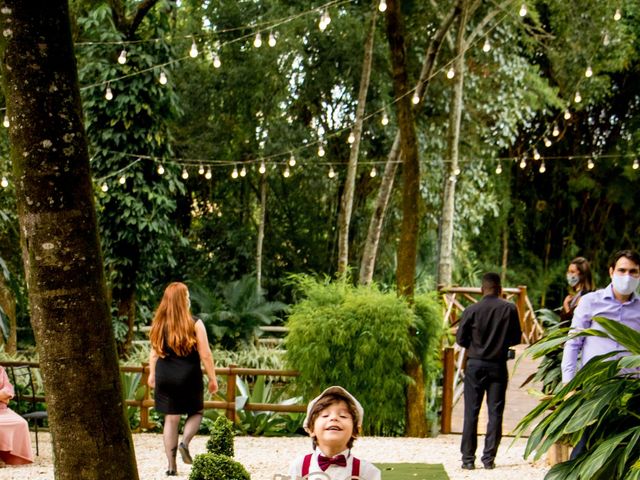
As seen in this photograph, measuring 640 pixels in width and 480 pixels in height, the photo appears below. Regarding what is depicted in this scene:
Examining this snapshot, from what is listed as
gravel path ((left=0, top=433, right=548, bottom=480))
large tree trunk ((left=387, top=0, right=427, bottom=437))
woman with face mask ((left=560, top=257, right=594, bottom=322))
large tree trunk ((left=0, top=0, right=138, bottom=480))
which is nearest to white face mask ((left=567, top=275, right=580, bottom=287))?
woman with face mask ((left=560, top=257, right=594, bottom=322))

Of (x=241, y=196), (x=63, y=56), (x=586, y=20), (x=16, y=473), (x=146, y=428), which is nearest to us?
(x=63, y=56)

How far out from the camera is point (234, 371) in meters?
10.3

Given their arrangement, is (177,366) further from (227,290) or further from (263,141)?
(263,141)

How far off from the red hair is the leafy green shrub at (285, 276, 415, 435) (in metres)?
3.27

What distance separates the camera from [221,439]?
487 cm

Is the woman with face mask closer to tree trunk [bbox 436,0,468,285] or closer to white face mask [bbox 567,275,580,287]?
white face mask [bbox 567,275,580,287]

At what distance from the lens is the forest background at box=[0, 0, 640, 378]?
14914mm

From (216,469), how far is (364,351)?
5.79 meters

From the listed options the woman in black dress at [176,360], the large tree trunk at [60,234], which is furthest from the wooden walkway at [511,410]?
the large tree trunk at [60,234]

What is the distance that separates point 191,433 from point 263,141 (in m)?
12.5

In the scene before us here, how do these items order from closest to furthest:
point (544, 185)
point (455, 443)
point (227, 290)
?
point (455, 443)
point (227, 290)
point (544, 185)

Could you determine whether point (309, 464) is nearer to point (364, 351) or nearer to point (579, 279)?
point (579, 279)

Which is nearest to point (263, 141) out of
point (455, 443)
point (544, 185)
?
point (544, 185)

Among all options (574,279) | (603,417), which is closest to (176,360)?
(574,279)
